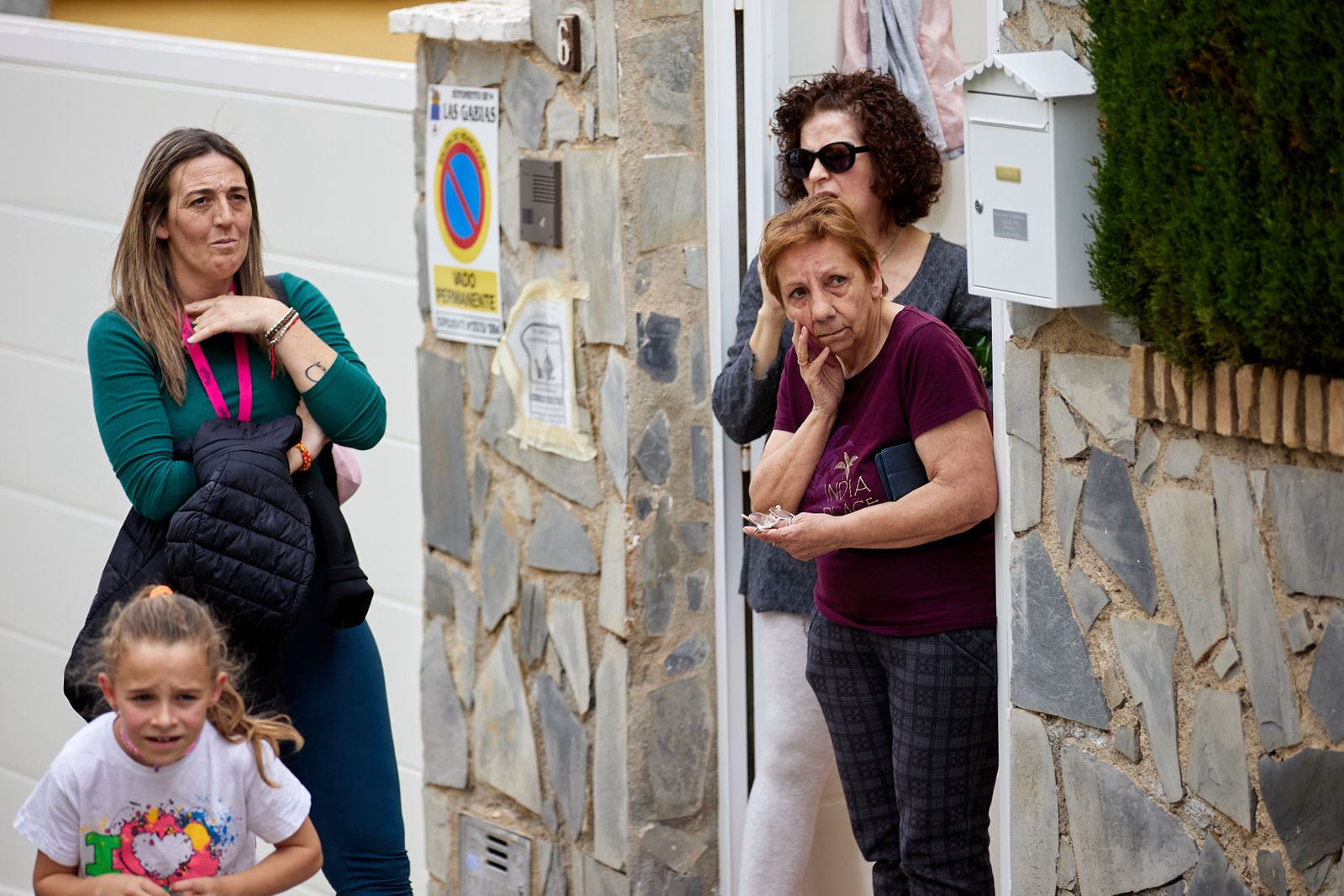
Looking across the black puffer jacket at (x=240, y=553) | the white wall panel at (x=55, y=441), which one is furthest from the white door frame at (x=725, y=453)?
the white wall panel at (x=55, y=441)

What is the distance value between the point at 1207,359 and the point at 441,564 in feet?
7.80

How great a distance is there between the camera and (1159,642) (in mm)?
2666

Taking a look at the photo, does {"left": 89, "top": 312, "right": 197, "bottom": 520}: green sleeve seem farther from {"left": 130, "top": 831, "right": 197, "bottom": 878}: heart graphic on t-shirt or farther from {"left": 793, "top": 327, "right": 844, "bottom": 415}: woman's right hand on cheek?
{"left": 793, "top": 327, "right": 844, "bottom": 415}: woman's right hand on cheek

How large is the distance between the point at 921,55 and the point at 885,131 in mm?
782

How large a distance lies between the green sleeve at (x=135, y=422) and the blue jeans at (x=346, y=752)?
13.5 inches

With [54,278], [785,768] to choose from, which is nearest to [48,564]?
[54,278]

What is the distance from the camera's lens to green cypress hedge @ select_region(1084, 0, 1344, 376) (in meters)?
2.20

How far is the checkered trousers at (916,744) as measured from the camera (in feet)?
9.78

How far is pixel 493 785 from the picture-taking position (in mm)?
4367

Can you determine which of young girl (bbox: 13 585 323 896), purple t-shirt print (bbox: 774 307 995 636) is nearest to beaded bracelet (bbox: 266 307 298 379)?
young girl (bbox: 13 585 323 896)

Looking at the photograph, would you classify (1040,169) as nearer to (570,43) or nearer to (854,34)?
(854,34)

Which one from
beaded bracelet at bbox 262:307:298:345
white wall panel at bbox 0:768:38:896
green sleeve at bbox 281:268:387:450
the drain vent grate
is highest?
beaded bracelet at bbox 262:307:298:345

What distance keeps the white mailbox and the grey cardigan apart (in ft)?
1.47

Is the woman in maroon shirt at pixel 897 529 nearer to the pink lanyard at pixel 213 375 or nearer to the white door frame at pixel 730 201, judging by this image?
the white door frame at pixel 730 201
